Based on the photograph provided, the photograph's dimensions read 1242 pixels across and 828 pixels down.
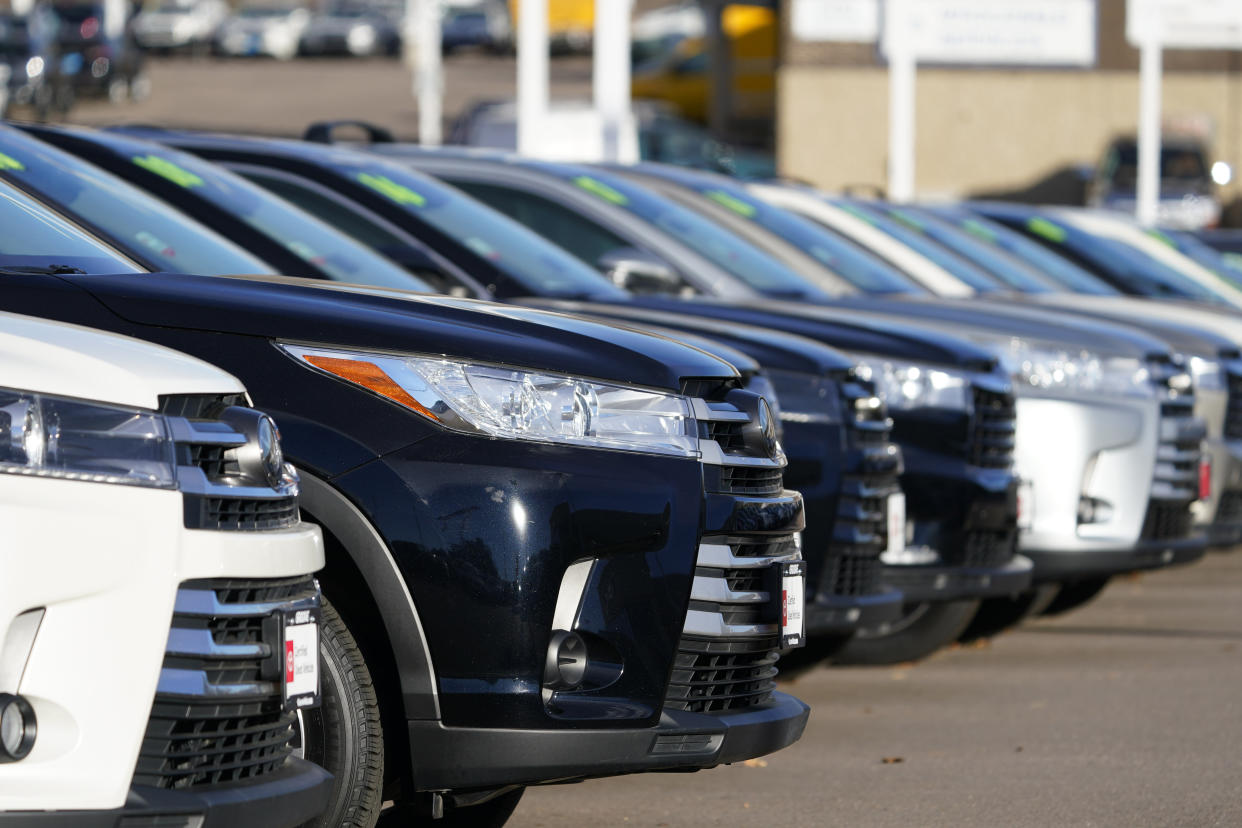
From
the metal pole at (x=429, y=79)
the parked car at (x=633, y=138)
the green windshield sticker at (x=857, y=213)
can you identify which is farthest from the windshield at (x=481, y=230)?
the metal pole at (x=429, y=79)

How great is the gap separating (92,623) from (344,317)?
4.14ft

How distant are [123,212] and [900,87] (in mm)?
15666

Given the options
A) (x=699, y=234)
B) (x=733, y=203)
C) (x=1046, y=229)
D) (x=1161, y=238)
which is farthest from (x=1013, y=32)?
(x=699, y=234)

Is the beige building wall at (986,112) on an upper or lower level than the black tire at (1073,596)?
upper

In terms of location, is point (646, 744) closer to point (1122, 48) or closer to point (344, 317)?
point (344, 317)

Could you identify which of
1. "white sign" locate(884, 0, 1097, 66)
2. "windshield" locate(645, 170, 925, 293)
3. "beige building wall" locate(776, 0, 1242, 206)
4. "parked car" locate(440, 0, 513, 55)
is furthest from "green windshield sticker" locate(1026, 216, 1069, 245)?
"parked car" locate(440, 0, 513, 55)

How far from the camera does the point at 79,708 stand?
3.50m

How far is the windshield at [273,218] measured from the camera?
6492mm

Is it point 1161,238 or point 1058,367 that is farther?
point 1161,238

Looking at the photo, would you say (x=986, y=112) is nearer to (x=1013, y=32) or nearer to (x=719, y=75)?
(x=1013, y=32)

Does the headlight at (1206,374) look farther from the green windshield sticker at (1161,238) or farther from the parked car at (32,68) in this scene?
the parked car at (32,68)

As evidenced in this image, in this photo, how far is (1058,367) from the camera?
874cm

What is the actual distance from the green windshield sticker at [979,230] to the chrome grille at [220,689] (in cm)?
986

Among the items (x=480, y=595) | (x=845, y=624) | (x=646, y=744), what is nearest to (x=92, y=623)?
(x=480, y=595)
